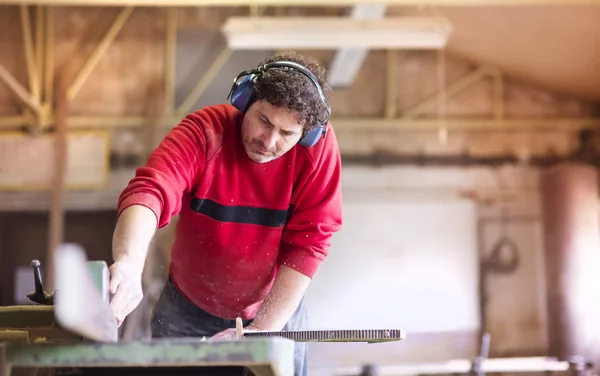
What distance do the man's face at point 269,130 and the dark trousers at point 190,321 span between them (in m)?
0.54

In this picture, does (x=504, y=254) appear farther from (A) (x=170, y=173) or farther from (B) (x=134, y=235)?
(B) (x=134, y=235)

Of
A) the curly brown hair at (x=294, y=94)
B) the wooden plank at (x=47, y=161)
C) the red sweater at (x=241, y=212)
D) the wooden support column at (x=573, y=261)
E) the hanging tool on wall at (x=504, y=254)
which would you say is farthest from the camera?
the hanging tool on wall at (x=504, y=254)

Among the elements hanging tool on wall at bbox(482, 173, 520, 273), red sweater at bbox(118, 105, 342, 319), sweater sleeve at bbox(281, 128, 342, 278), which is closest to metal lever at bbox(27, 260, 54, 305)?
red sweater at bbox(118, 105, 342, 319)

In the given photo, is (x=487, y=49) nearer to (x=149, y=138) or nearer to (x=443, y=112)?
(x=443, y=112)

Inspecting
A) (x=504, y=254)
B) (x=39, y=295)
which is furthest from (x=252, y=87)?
(x=504, y=254)

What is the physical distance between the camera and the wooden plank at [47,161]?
22.0ft

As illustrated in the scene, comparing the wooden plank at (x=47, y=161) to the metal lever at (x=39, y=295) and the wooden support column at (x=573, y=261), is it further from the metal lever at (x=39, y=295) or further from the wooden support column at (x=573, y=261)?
the metal lever at (x=39, y=295)

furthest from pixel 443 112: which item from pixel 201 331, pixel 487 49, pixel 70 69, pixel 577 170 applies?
pixel 201 331

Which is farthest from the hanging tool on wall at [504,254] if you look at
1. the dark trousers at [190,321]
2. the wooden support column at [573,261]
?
the dark trousers at [190,321]

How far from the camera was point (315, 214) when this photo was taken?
6.29 ft

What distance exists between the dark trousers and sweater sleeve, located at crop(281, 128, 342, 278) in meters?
0.22

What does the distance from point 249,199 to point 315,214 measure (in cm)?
18

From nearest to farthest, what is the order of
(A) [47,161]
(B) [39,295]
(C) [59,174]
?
(B) [39,295] → (C) [59,174] → (A) [47,161]

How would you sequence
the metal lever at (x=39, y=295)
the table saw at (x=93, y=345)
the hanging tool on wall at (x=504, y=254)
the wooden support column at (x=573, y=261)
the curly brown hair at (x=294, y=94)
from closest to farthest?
the table saw at (x=93, y=345)
the metal lever at (x=39, y=295)
the curly brown hair at (x=294, y=94)
the wooden support column at (x=573, y=261)
the hanging tool on wall at (x=504, y=254)
